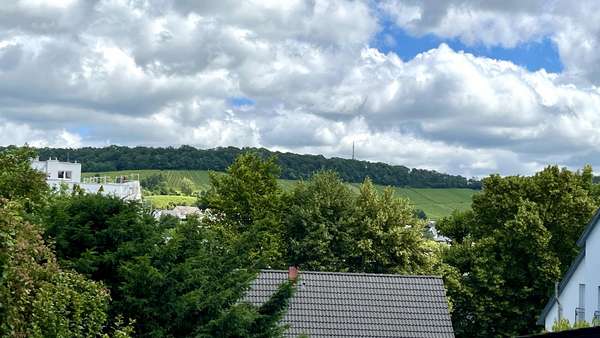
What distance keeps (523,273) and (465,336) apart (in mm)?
4514

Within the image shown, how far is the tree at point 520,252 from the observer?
149 ft

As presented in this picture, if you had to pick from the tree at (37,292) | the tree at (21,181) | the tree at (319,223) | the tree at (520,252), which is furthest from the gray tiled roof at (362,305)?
the tree at (319,223)

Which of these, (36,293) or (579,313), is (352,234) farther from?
(36,293)

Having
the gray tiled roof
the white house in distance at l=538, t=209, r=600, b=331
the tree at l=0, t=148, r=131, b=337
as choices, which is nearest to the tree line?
the tree at l=0, t=148, r=131, b=337

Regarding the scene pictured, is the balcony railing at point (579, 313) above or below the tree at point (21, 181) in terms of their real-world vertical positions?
below

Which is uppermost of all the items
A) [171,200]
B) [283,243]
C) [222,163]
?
[222,163]

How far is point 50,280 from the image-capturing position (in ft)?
47.3

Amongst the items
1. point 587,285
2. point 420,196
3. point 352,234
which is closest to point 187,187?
point 420,196

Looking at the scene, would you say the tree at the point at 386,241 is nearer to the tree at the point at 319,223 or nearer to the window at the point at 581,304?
the tree at the point at 319,223

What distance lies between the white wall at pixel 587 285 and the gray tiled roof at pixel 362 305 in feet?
24.6

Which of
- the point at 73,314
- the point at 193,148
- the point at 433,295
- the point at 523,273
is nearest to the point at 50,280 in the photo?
the point at 73,314

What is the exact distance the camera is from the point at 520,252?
46.6 metres

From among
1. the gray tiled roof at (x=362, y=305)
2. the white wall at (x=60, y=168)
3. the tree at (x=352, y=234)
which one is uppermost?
the white wall at (x=60, y=168)

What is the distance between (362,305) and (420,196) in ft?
306
